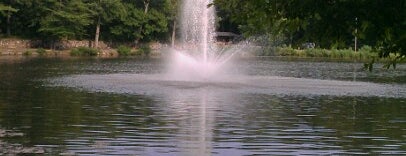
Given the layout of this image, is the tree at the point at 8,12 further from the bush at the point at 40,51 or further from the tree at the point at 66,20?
the bush at the point at 40,51

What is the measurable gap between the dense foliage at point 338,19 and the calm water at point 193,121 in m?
5.64

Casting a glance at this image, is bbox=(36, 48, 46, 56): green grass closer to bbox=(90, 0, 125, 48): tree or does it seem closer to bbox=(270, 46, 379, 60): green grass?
bbox=(90, 0, 125, 48): tree

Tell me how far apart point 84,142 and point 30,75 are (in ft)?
80.9

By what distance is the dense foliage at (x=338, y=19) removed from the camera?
27.1 feet

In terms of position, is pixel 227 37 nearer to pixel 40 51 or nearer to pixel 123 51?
pixel 123 51

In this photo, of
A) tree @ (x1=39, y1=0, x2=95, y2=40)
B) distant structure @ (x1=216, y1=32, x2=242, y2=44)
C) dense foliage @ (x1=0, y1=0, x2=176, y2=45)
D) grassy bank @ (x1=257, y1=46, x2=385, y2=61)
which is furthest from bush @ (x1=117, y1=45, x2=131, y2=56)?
grassy bank @ (x1=257, y1=46, x2=385, y2=61)

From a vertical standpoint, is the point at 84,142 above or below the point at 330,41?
below

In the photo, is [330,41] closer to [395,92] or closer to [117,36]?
[395,92]

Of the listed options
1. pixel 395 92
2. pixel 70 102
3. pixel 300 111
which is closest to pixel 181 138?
pixel 300 111

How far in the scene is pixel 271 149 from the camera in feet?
49.7

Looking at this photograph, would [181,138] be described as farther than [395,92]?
Result: No

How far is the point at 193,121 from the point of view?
65.4ft

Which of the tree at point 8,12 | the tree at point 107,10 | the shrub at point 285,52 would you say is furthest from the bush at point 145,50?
the shrub at point 285,52

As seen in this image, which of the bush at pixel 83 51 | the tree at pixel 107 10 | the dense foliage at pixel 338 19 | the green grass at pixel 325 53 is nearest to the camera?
the dense foliage at pixel 338 19
